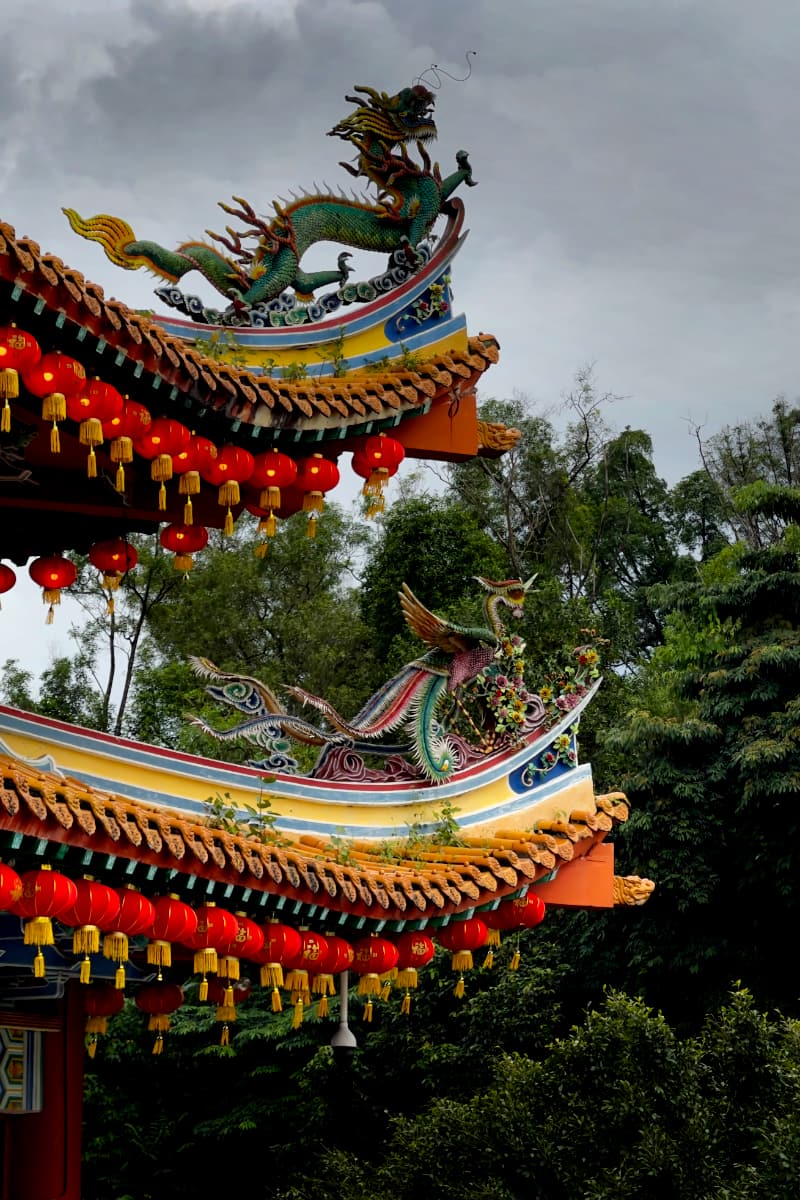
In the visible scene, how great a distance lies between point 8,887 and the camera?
5.59 m

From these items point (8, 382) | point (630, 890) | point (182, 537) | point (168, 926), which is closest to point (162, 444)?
point (8, 382)

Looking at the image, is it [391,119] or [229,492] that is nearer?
[229,492]

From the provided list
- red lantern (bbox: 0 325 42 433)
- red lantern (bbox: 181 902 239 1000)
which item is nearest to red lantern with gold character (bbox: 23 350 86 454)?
red lantern (bbox: 0 325 42 433)

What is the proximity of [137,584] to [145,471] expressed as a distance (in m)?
17.2

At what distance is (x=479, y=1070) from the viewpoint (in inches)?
494

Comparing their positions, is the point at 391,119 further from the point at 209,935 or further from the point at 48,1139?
the point at 48,1139

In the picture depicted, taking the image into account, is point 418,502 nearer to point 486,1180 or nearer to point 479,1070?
point 479,1070

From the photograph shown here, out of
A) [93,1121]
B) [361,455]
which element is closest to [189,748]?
[93,1121]

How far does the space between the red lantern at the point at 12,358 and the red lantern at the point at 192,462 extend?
921mm

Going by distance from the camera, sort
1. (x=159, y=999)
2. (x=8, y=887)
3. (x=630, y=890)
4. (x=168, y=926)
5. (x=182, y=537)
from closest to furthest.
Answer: (x=8, y=887) < (x=168, y=926) < (x=159, y=999) < (x=182, y=537) < (x=630, y=890)

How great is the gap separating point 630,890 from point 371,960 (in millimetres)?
2022

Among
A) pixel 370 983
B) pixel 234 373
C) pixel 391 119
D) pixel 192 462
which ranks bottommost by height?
pixel 370 983

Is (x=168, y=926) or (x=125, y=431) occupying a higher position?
(x=125, y=431)

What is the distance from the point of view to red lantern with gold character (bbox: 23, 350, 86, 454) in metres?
6.31
